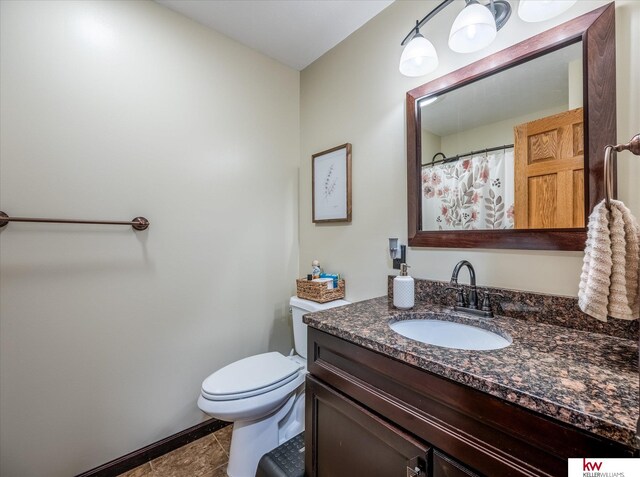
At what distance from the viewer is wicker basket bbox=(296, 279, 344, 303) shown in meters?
1.57

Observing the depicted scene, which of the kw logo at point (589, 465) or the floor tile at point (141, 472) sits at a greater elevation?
the kw logo at point (589, 465)

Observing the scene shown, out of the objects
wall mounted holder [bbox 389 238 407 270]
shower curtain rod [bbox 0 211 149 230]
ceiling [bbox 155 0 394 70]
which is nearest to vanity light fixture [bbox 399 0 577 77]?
ceiling [bbox 155 0 394 70]

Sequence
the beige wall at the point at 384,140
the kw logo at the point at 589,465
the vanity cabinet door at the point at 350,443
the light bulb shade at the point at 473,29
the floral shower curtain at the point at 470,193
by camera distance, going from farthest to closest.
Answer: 1. the floral shower curtain at the point at 470,193
2. the light bulb shade at the point at 473,29
3. the beige wall at the point at 384,140
4. the vanity cabinet door at the point at 350,443
5. the kw logo at the point at 589,465

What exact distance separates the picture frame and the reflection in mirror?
47 centimetres

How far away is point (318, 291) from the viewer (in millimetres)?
1575

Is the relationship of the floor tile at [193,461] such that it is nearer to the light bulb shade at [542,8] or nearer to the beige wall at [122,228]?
the beige wall at [122,228]

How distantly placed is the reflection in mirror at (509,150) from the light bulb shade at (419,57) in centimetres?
13

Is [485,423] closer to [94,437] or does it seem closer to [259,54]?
[94,437]

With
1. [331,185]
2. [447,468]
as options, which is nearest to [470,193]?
[331,185]

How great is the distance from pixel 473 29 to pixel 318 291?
1.31 metres

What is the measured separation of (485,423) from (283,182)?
1703 millimetres

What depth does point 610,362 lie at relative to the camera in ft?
2.11

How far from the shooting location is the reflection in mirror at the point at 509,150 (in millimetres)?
908


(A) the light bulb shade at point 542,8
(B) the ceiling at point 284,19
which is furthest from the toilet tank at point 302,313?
(B) the ceiling at point 284,19
